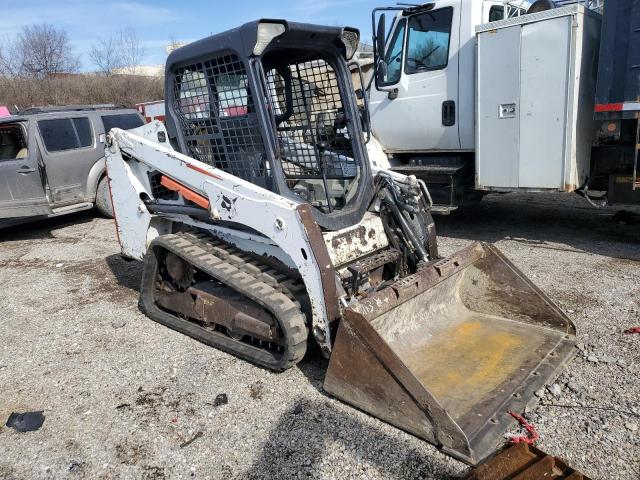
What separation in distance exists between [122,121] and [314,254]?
695 centimetres

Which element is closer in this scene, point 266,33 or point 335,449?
point 335,449

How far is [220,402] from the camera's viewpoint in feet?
10.4

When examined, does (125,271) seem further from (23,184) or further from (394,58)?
(394,58)

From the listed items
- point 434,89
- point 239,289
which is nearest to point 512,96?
point 434,89

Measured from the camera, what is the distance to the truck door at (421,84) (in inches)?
246

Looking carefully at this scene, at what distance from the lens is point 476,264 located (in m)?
3.88

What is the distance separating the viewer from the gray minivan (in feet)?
24.3

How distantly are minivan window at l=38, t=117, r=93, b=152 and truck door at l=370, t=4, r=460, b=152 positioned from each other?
182 inches

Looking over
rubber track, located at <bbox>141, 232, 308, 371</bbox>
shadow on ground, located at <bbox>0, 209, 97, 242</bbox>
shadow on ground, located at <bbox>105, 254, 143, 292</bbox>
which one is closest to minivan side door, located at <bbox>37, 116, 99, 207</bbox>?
shadow on ground, located at <bbox>0, 209, 97, 242</bbox>

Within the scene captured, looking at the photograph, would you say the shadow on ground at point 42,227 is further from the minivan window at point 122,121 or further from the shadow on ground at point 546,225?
the shadow on ground at point 546,225

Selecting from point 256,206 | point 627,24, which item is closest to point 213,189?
point 256,206

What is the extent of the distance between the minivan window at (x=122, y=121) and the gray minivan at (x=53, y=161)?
0.02m

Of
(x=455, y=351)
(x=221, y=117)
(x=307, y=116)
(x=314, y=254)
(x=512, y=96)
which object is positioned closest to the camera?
(x=314, y=254)

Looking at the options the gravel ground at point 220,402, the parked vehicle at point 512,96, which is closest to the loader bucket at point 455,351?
the gravel ground at point 220,402
